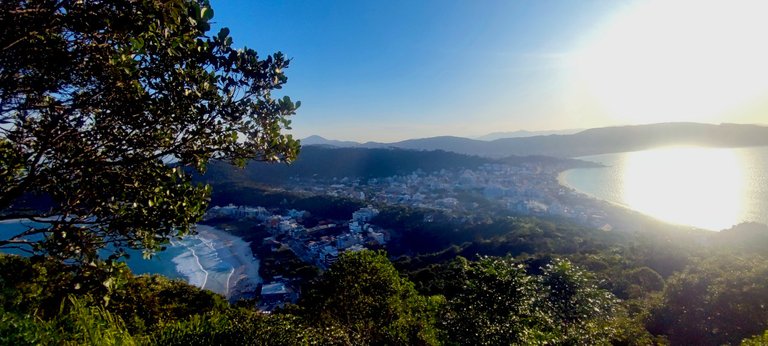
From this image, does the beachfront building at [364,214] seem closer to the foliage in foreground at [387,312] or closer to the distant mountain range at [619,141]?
the foliage in foreground at [387,312]

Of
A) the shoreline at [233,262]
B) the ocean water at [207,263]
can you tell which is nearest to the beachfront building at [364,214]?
the shoreline at [233,262]

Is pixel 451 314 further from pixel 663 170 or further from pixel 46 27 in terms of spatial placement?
pixel 663 170

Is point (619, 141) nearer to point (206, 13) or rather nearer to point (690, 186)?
point (690, 186)

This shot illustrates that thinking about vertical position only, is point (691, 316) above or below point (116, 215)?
below

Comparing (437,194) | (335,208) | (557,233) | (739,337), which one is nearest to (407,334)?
(739,337)

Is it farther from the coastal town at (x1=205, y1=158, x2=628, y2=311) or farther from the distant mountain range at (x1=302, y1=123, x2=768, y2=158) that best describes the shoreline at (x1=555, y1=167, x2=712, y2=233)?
the distant mountain range at (x1=302, y1=123, x2=768, y2=158)

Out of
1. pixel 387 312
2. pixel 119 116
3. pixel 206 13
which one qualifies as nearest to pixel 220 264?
pixel 387 312

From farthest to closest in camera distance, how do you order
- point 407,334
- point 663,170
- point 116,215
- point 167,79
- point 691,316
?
1. point 663,170
2. point 691,316
3. point 407,334
4. point 116,215
5. point 167,79
